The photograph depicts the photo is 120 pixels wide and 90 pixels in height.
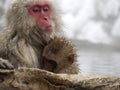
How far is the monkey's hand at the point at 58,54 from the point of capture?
4469 mm

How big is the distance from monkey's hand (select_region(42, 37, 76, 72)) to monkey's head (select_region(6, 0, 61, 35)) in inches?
8.6

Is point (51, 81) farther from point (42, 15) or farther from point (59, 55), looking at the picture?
point (42, 15)

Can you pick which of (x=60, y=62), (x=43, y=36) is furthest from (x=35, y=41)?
(x=60, y=62)

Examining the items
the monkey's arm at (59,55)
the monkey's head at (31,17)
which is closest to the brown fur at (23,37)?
the monkey's head at (31,17)

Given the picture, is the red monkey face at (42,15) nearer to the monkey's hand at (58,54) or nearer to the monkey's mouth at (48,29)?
the monkey's mouth at (48,29)

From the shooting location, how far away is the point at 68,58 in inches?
178

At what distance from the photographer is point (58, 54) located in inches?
177

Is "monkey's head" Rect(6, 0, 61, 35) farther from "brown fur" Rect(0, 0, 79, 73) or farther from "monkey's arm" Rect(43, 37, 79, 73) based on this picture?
"monkey's arm" Rect(43, 37, 79, 73)

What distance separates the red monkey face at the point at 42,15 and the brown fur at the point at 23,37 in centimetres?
4

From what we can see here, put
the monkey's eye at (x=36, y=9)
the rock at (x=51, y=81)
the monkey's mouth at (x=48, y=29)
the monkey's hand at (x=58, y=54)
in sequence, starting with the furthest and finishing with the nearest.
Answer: the monkey's eye at (x=36, y=9)
the monkey's mouth at (x=48, y=29)
the monkey's hand at (x=58, y=54)
the rock at (x=51, y=81)

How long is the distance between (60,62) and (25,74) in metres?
0.82

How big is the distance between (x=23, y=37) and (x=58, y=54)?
40 centimetres

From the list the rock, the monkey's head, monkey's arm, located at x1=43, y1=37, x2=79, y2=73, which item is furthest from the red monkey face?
the rock

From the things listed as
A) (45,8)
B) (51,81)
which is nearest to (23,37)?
(45,8)
